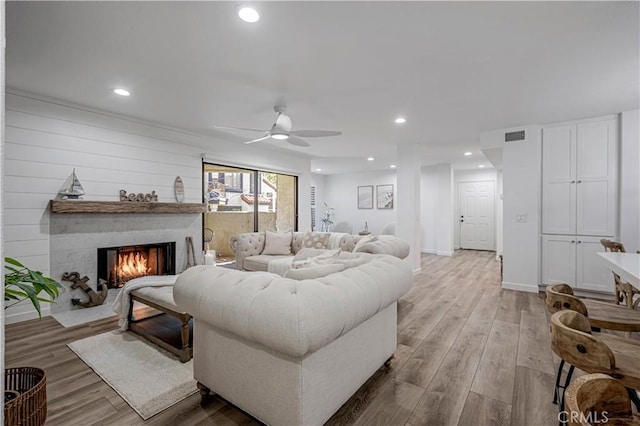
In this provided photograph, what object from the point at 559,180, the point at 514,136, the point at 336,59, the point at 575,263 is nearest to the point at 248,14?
the point at 336,59

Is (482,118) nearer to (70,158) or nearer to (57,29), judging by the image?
(57,29)

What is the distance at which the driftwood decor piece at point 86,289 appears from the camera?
12.0ft

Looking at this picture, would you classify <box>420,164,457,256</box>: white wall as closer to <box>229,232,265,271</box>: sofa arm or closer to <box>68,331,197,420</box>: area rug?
<box>229,232,265,271</box>: sofa arm

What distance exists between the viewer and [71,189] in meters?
3.57

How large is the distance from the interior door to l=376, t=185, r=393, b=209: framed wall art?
2.11m

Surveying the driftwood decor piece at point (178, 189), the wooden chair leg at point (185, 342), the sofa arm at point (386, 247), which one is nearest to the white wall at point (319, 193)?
the driftwood decor piece at point (178, 189)

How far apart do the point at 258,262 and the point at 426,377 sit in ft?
9.88

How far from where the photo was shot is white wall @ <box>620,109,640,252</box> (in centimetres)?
380

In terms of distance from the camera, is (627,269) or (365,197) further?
(365,197)

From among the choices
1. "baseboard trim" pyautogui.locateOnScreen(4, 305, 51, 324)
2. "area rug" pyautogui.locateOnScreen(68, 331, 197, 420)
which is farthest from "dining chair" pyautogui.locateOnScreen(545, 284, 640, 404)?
"baseboard trim" pyautogui.locateOnScreen(4, 305, 51, 324)

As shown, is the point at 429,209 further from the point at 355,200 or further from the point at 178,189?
the point at 178,189

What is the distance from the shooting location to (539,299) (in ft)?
13.4

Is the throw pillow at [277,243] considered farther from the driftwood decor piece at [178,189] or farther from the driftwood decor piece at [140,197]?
the driftwood decor piece at [140,197]

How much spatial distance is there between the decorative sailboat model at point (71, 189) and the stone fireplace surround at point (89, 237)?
24 cm
